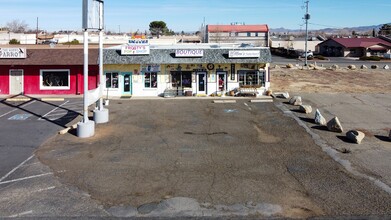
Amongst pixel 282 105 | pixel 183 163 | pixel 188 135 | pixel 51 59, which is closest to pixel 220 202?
pixel 183 163

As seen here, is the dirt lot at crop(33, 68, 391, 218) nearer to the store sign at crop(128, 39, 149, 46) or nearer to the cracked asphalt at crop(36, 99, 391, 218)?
the cracked asphalt at crop(36, 99, 391, 218)

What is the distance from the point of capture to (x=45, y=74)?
35.5m

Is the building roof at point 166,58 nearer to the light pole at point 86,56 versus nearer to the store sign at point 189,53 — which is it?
the store sign at point 189,53

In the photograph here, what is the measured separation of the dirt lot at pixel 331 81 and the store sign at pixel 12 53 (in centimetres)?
2324

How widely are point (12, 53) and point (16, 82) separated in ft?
8.41

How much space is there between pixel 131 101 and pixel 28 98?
28.2 ft

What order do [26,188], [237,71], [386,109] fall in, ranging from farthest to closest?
[237,71]
[386,109]
[26,188]

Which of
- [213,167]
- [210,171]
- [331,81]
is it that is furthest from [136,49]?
[331,81]

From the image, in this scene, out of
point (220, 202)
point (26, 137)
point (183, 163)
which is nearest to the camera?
point (220, 202)

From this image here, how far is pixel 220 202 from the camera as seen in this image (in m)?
12.5

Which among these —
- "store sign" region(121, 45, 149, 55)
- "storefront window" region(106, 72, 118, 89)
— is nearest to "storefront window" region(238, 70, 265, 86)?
"store sign" region(121, 45, 149, 55)

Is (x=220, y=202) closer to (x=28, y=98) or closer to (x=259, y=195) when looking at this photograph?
(x=259, y=195)

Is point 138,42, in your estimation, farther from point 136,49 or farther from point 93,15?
point 93,15

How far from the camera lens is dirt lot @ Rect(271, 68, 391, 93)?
40.2 meters
